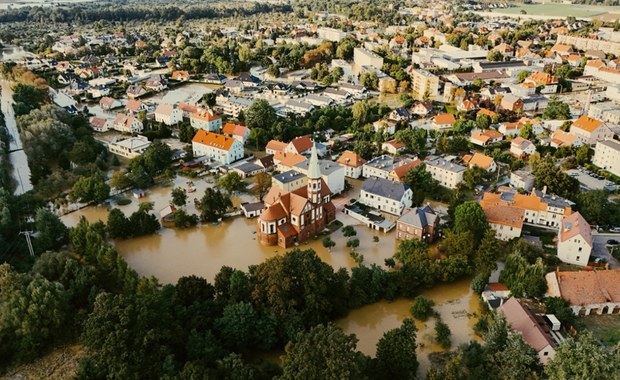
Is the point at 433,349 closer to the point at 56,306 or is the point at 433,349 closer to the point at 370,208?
the point at 370,208

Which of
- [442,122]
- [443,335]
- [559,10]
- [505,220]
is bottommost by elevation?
[443,335]

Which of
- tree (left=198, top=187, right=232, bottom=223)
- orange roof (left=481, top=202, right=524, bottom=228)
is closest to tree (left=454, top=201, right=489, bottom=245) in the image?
orange roof (left=481, top=202, right=524, bottom=228)

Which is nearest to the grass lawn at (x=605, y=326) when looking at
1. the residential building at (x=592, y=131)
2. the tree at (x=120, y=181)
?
the residential building at (x=592, y=131)

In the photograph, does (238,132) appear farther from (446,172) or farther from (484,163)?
(484,163)

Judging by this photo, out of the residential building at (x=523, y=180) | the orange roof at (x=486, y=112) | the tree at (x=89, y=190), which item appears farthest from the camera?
the orange roof at (x=486, y=112)

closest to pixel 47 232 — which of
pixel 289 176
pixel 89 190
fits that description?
pixel 89 190

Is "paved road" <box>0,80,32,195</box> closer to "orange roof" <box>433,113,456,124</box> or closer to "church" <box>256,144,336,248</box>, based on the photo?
"church" <box>256,144,336,248</box>

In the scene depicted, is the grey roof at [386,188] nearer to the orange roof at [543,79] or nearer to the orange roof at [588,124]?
the orange roof at [588,124]
